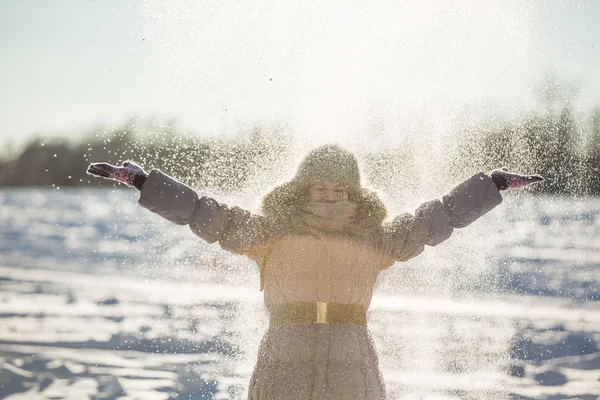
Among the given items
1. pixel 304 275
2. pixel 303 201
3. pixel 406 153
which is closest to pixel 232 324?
pixel 406 153

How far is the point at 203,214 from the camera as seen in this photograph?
6.10 meters

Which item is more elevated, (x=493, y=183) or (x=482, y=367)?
(x=493, y=183)

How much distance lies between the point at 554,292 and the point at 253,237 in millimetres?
12189

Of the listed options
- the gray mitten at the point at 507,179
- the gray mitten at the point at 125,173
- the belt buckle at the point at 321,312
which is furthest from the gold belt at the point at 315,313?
the gray mitten at the point at 507,179

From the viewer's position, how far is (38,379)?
9344mm

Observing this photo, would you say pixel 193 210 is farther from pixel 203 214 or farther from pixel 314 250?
pixel 314 250

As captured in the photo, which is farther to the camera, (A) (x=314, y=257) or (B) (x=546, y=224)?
(B) (x=546, y=224)

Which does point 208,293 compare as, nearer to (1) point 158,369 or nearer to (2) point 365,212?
(1) point 158,369

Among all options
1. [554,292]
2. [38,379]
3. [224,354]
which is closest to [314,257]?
[38,379]

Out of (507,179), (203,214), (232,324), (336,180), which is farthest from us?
(232,324)

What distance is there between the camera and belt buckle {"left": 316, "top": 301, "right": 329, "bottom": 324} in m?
6.11

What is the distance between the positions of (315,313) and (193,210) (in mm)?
868

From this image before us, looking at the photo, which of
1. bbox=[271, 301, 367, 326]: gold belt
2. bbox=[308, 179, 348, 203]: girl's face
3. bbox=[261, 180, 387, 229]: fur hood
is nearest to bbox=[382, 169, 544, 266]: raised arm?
bbox=[261, 180, 387, 229]: fur hood

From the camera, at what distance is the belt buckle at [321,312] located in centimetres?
611
